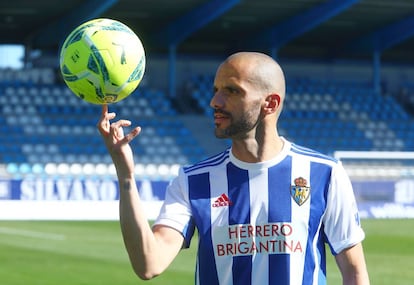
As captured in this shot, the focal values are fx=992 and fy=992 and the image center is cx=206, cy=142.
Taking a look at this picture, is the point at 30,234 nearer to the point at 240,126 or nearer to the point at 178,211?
the point at 178,211

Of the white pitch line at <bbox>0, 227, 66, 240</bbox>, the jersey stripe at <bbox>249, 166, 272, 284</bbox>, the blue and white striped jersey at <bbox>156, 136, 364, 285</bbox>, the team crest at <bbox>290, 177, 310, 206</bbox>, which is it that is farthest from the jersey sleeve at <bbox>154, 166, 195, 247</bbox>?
the white pitch line at <bbox>0, 227, 66, 240</bbox>

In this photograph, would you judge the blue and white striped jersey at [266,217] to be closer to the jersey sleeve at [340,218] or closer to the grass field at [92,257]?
the jersey sleeve at [340,218]

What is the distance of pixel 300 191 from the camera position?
3.60 meters

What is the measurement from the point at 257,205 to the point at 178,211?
0.96 feet

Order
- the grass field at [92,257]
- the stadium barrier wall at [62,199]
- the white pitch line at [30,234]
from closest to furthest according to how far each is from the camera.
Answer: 1. the grass field at [92,257]
2. the white pitch line at [30,234]
3. the stadium barrier wall at [62,199]

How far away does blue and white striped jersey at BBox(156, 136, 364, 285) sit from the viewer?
355 cm

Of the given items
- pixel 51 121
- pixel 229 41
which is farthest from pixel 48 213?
pixel 229 41

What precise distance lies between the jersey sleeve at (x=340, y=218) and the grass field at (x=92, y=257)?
6.63 metres

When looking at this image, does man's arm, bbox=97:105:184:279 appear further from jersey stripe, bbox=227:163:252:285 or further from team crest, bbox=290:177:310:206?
team crest, bbox=290:177:310:206

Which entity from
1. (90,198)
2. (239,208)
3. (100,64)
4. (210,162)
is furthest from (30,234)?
(239,208)

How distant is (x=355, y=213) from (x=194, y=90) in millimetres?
28478

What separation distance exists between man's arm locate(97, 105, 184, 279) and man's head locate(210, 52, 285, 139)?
331mm

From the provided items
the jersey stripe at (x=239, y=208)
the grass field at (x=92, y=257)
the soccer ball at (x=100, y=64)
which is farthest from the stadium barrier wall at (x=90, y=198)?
the jersey stripe at (x=239, y=208)

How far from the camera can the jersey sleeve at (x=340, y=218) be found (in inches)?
141
